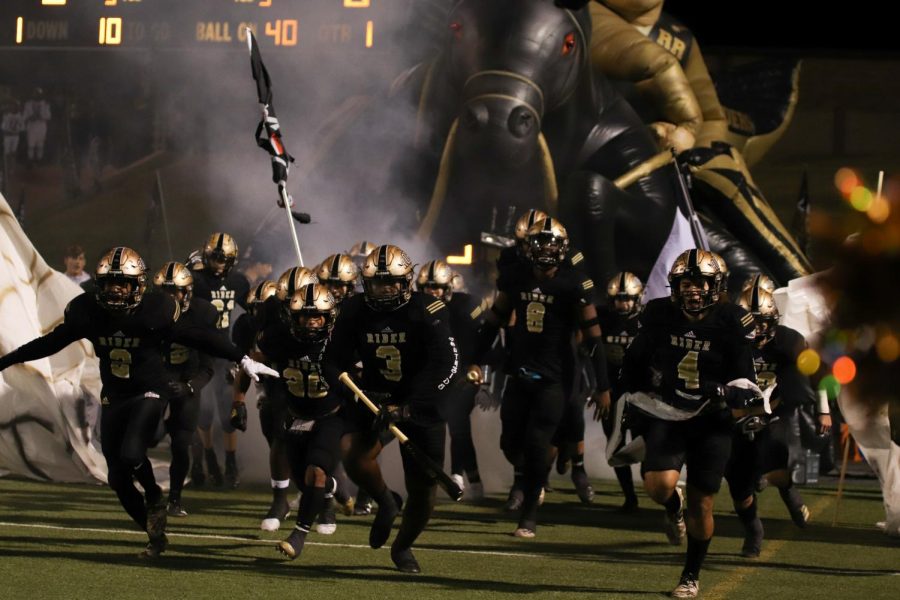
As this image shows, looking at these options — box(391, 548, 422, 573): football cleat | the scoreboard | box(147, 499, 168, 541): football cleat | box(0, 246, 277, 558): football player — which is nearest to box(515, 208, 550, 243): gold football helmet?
box(0, 246, 277, 558): football player

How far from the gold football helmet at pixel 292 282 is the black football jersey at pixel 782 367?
9.91ft

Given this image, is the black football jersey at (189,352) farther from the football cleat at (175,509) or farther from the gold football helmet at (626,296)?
the gold football helmet at (626,296)

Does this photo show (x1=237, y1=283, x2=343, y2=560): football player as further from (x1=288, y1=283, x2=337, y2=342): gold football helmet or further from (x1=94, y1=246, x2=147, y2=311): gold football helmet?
(x1=94, y1=246, x2=147, y2=311): gold football helmet

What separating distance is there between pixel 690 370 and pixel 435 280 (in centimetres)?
446

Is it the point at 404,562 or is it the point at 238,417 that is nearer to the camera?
the point at 404,562

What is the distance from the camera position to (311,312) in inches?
382

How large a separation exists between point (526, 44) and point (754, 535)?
389 inches

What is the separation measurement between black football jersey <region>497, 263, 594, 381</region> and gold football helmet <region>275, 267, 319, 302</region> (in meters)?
1.41

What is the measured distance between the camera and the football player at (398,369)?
8.51 m

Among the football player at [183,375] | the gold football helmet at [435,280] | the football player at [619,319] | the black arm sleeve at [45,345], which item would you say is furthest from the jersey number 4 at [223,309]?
the black arm sleeve at [45,345]

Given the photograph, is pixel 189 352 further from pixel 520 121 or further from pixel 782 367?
pixel 520 121

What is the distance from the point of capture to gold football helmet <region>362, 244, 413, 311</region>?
27.9ft

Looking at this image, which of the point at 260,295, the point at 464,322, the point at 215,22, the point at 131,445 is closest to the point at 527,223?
the point at 464,322

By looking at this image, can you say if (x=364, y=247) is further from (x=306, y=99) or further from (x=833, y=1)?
(x=833, y=1)
